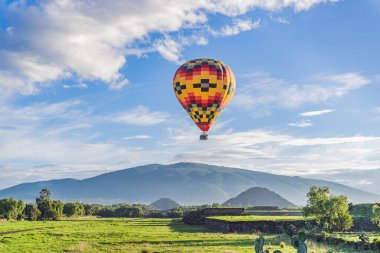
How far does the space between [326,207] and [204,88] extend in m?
33.9

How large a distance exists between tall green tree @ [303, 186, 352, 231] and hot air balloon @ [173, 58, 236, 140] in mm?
26290

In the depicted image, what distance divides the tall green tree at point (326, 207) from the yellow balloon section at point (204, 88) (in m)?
26.4

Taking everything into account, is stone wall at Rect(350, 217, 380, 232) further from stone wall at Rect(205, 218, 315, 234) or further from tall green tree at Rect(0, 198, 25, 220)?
tall green tree at Rect(0, 198, 25, 220)

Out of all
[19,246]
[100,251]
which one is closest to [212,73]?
[100,251]

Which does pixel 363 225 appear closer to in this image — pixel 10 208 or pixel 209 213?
pixel 209 213

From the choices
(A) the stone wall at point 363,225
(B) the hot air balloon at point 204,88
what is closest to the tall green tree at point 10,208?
(B) the hot air balloon at point 204,88

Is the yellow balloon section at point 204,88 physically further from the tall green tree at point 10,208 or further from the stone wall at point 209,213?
the tall green tree at point 10,208

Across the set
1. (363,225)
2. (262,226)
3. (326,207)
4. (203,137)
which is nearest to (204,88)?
(203,137)

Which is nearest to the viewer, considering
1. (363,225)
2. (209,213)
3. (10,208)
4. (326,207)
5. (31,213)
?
(326,207)

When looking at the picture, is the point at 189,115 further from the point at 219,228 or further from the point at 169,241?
the point at 219,228

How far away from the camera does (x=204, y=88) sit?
2904 inches

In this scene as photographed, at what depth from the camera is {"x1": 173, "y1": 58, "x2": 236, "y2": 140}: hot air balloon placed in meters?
74.0

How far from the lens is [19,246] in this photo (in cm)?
6662

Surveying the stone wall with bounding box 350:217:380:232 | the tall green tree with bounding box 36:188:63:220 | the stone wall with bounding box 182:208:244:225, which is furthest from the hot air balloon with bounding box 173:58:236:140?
the tall green tree with bounding box 36:188:63:220
